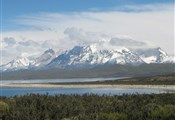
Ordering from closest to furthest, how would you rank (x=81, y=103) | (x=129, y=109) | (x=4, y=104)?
1. (x=129, y=109)
2. (x=4, y=104)
3. (x=81, y=103)

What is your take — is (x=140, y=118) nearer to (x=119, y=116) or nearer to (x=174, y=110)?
(x=119, y=116)

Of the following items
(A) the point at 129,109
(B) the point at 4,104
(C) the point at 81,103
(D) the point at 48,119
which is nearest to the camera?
(D) the point at 48,119

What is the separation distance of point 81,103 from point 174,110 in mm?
10280

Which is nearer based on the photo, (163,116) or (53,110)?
(163,116)

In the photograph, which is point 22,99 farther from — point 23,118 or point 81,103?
point 23,118

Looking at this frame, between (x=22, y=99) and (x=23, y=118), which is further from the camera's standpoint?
(x=22, y=99)

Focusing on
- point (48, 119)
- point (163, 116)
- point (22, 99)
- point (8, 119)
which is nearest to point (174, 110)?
point (163, 116)

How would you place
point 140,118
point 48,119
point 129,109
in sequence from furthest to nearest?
point 129,109 → point 48,119 → point 140,118

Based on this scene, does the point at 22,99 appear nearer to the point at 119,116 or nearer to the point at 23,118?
the point at 23,118

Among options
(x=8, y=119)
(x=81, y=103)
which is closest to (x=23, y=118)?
(x=8, y=119)

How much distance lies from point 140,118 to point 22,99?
15932 millimetres

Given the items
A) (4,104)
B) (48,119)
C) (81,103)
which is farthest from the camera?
(81,103)

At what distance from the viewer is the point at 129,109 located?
3425 centimetres

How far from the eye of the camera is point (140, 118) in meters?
29.3
